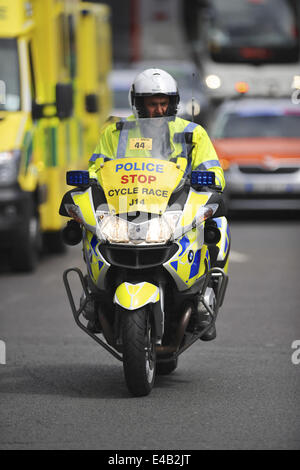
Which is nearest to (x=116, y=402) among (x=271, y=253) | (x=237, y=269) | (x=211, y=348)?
(x=211, y=348)

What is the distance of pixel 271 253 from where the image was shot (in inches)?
596

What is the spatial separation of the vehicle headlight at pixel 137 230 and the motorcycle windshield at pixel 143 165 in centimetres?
6

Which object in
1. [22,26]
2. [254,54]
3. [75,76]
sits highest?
[22,26]

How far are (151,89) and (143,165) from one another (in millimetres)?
488

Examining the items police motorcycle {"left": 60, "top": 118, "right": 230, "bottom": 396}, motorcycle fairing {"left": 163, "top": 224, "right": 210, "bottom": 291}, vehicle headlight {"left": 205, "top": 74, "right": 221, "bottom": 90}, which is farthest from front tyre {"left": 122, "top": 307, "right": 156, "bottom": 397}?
vehicle headlight {"left": 205, "top": 74, "right": 221, "bottom": 90}

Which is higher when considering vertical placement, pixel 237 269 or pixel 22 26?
pixel 22 26

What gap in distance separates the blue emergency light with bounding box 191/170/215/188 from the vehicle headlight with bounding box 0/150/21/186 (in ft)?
19.4

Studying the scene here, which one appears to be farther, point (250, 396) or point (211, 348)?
point (211, 348)

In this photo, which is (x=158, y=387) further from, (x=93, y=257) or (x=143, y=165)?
(x=143, y=165)

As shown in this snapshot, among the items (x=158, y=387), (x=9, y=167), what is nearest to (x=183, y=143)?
(x=158, y=387)

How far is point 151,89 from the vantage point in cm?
730
